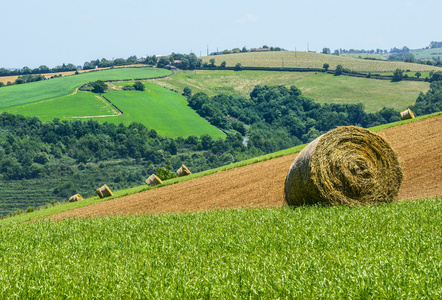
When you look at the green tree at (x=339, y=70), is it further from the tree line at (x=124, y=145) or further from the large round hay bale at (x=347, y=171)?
the large round hay bale at (x=347, y=171)

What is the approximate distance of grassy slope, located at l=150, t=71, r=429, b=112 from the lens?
457 ft

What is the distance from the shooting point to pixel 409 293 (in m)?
6.51

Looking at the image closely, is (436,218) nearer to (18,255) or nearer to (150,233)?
(150,233)

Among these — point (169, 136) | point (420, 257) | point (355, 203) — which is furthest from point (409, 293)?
point (169, 136)

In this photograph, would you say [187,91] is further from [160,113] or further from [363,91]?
[363,91]

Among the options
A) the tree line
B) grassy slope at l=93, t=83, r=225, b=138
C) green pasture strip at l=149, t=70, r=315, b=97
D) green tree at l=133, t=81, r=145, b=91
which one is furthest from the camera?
green pasture strip at l=149, t=70, r=315, b=97

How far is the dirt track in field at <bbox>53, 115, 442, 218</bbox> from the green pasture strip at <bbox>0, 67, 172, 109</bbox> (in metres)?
121

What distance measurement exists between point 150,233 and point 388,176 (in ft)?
26.5

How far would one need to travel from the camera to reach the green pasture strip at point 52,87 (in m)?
144

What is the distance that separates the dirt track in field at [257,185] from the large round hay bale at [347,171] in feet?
10.2

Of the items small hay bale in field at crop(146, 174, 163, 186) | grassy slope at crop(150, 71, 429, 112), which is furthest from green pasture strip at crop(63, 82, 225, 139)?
small hay bale in field at crop(146, 174, 163, 186)

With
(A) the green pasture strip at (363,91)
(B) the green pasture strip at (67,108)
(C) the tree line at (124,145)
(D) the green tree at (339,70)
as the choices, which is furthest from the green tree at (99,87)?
(D) the green tree at (339,70)

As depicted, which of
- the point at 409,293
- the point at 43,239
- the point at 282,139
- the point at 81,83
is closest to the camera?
the point at 409,293

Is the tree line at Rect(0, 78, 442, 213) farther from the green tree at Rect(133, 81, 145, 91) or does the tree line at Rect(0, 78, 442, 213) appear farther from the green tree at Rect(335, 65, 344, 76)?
the green tree at Rect(133, 81, 145, 91)
